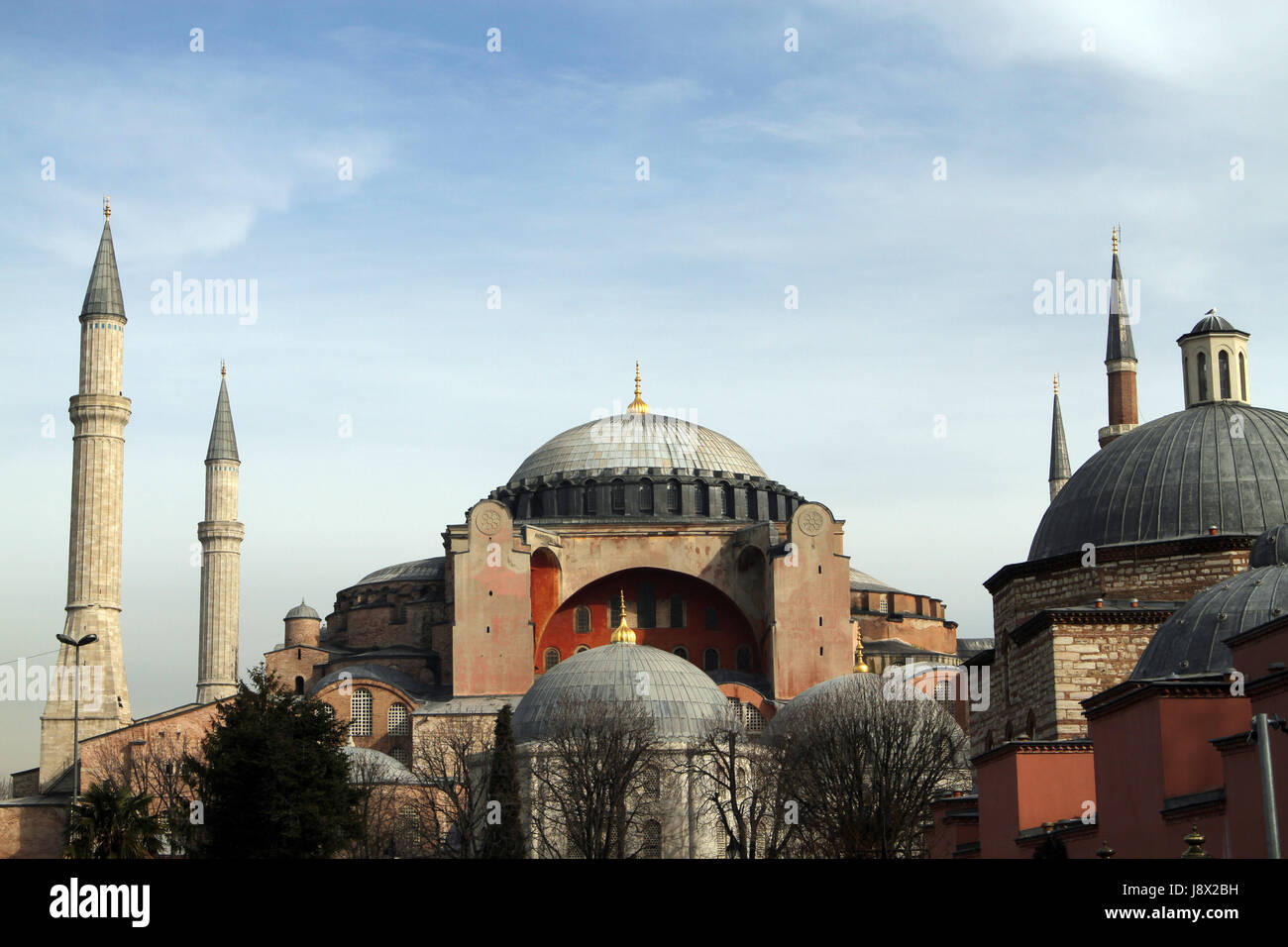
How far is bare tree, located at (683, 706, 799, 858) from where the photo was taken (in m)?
31.8

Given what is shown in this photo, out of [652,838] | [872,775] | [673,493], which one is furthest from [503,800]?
[673,493]

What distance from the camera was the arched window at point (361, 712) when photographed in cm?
4494

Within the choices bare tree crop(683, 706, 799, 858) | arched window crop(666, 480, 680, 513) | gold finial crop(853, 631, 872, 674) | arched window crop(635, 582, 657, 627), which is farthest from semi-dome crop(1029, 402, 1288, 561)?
arched window crop(666, 480, 680, 513)

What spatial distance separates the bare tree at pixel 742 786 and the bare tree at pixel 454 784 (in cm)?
440

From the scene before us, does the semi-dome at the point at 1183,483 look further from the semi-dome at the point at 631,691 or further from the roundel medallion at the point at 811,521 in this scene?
the roundel medallion at the point at 811,521

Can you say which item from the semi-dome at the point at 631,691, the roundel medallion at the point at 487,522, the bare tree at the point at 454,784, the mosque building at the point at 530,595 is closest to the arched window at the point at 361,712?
the mosque building at the point at 530,595

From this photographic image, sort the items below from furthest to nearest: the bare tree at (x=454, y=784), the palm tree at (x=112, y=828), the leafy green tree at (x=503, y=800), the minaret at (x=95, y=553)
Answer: the minaret at (x=95, y=553) → the bare tree at (x=454, y=784) → the leafy green tree at (x=503, y=800) → the palm tree at (x=112, y=828)

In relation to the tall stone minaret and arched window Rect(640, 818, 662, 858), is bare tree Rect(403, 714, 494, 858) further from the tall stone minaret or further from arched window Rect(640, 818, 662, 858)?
the tall stone minaret

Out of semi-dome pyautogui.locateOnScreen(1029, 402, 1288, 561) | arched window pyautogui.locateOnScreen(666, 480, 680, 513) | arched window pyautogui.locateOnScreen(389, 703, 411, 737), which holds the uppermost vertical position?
arched window pyautogui.locateOnScreen(666, 480, 680, 513)

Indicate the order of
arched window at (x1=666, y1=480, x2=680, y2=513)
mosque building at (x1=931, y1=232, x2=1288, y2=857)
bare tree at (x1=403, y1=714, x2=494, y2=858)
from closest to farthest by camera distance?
mosque building at (x1=931, y1=232, x2=1288, y2=857) < bare tree at (x1=403, y1=714, x2=494, y2=858) < arched window at (x1=666, y1=480, x2=680, y2=513)

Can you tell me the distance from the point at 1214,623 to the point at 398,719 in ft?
97.2

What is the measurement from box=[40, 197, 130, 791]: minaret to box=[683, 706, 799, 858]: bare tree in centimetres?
1603

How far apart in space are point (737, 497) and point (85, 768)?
1905cm
